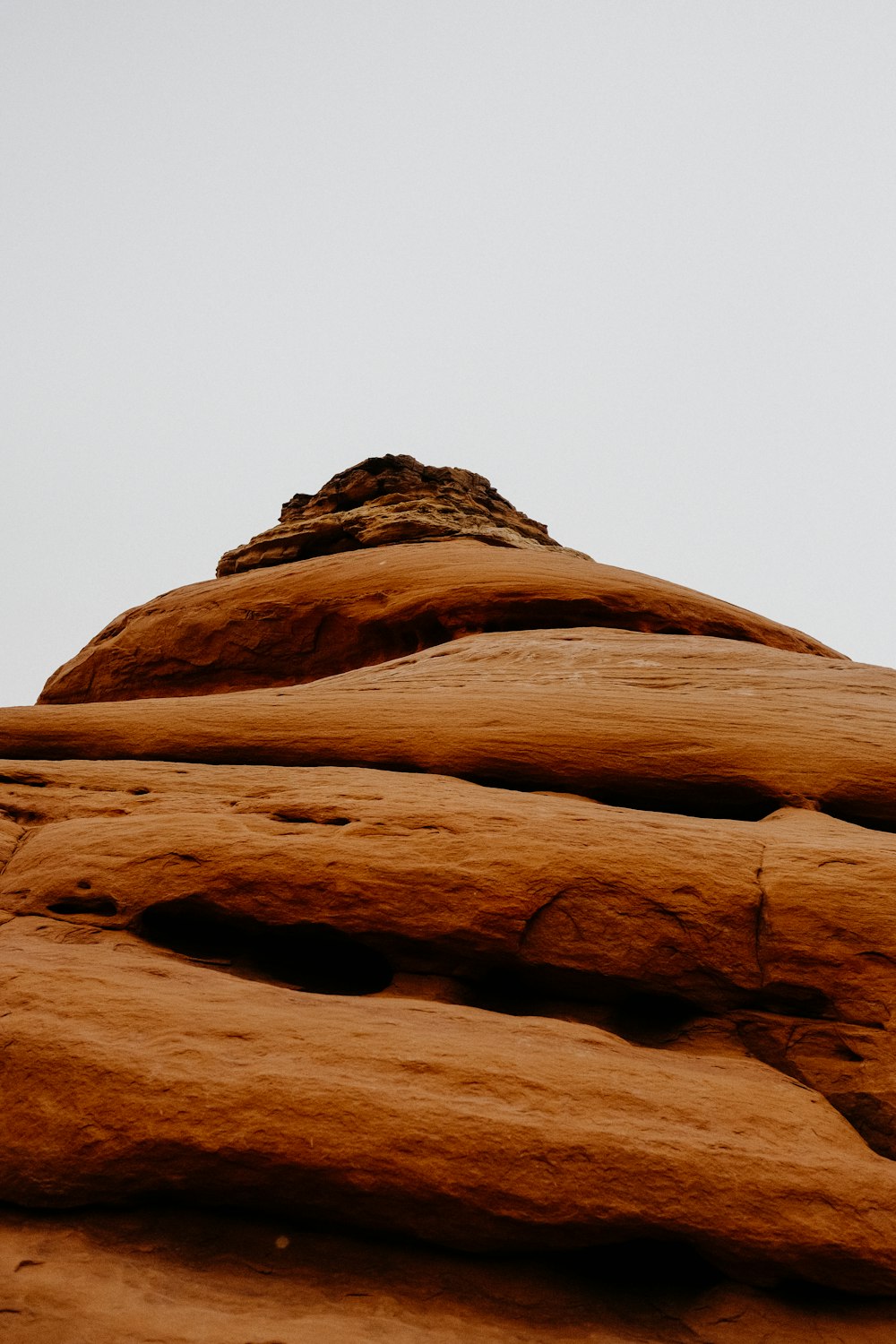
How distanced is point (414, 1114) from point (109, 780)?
3507 millimetres

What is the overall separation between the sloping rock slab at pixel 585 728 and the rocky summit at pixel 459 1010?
0.03 meters

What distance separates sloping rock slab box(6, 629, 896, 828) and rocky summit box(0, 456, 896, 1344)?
29 millimetres

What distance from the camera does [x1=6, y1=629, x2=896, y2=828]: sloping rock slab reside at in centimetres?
665

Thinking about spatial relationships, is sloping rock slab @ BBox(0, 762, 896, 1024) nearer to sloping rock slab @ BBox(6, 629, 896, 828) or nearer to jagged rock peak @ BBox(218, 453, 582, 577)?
sloping rock slab @ BBox(6, 629, 896, 828)

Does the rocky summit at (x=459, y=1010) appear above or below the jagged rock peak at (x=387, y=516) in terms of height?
below

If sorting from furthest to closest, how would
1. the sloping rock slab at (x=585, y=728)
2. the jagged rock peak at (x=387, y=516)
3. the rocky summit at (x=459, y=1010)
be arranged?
the jagged rock peak at (x=387, y=516) < the sloping rock slab at (x=585, y=728) < the rocky summit at (x=459, y=1010)

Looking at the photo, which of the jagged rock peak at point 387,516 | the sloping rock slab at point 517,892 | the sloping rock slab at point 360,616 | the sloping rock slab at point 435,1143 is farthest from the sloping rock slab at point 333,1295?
the jagged rock peak at point 387,516

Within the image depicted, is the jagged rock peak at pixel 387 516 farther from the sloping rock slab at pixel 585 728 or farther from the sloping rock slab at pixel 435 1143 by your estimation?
the sloping rock slab at pixel 435 1143

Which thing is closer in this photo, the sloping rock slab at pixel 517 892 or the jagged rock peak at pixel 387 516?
the sloping rock slab at pixel 517 892

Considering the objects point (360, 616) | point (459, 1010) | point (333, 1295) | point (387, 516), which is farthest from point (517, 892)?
point (387, 516)

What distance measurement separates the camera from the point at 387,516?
13.0 metres

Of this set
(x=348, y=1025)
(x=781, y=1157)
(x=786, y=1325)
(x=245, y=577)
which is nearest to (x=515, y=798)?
Answer: (x=348, y=1025)

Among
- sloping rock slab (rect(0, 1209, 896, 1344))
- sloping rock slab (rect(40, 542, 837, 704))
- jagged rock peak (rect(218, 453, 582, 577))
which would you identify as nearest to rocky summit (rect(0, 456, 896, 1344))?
sloping rock slab (rect(0, 1209, 896, 1344))

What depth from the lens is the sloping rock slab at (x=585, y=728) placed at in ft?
21.8
